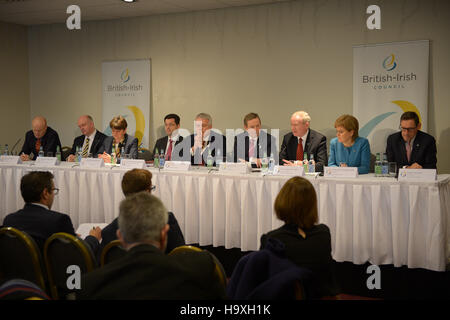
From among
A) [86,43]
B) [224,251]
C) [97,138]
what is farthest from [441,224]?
[86,43]

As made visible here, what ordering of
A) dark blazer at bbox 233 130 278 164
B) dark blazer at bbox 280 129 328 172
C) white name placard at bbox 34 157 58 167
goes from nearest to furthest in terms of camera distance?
1. dark blazer at bbox 280 129 328 172
2. white name placard at bbox 34 157 58 167
3. dark blazer at bbox 233 130 278 164

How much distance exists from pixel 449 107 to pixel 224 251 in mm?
3219

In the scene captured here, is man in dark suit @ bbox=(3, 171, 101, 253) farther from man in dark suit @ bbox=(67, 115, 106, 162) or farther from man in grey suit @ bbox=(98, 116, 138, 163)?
man in dark suit @ bbox=(67, 115, 106, 162)

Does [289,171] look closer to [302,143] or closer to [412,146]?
[302,143]

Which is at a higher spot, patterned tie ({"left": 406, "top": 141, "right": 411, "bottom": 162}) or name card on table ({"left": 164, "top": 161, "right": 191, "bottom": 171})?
patterned tie ({"left": 406, "top": 141, "right": 411, "bottom": 162})

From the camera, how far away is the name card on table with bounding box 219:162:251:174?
13.3ft

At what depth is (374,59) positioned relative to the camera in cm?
545

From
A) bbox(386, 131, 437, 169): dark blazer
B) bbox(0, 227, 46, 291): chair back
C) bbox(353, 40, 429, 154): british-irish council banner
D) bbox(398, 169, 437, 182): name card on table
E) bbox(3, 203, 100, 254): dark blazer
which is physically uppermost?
bbox(353, 40, 429, 154): british-irish council banner

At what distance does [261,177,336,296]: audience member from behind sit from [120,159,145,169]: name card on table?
8.56 ft

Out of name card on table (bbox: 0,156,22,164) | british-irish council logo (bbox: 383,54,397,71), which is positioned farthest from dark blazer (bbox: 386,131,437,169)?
name card on table (bbox: 0,156,22,164)

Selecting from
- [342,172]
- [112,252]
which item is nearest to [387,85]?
[342,172]

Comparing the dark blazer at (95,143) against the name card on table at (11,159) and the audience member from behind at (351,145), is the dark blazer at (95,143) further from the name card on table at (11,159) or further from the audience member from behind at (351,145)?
the audience member from behind at (351,145)

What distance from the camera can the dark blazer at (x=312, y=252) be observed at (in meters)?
1.85

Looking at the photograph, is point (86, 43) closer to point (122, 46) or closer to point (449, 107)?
point (122, 46)
